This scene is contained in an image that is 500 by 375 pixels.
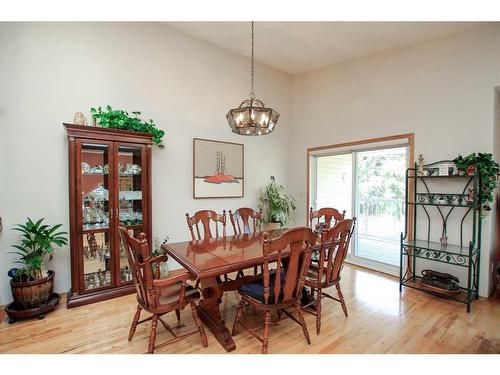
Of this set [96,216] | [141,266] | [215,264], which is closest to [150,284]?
[141,266]

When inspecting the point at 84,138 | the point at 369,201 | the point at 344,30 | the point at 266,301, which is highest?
the point at 344,30

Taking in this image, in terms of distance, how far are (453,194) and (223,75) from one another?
11.9ft

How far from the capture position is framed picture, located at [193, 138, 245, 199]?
3818 millimetres

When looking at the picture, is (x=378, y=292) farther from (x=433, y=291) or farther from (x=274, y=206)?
(x=274, y=206)

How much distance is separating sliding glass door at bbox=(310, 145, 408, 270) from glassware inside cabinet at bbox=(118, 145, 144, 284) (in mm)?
3115

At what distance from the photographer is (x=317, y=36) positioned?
351cm

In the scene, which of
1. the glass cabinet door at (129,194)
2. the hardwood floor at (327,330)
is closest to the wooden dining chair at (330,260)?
the hardwood floor at (327,330)

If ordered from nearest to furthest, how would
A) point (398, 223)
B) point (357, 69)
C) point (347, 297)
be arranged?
point (347, 297) → point (398, 223) → point (357, 69)

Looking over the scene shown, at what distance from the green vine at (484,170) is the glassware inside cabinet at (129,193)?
3776 millimetres

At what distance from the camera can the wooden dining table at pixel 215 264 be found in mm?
1829

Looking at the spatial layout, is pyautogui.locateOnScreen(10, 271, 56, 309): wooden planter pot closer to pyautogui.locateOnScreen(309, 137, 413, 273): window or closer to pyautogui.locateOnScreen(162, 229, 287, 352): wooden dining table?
pyautogui.locateOnScreen(162, 229, 287, 352): wooden dining table
